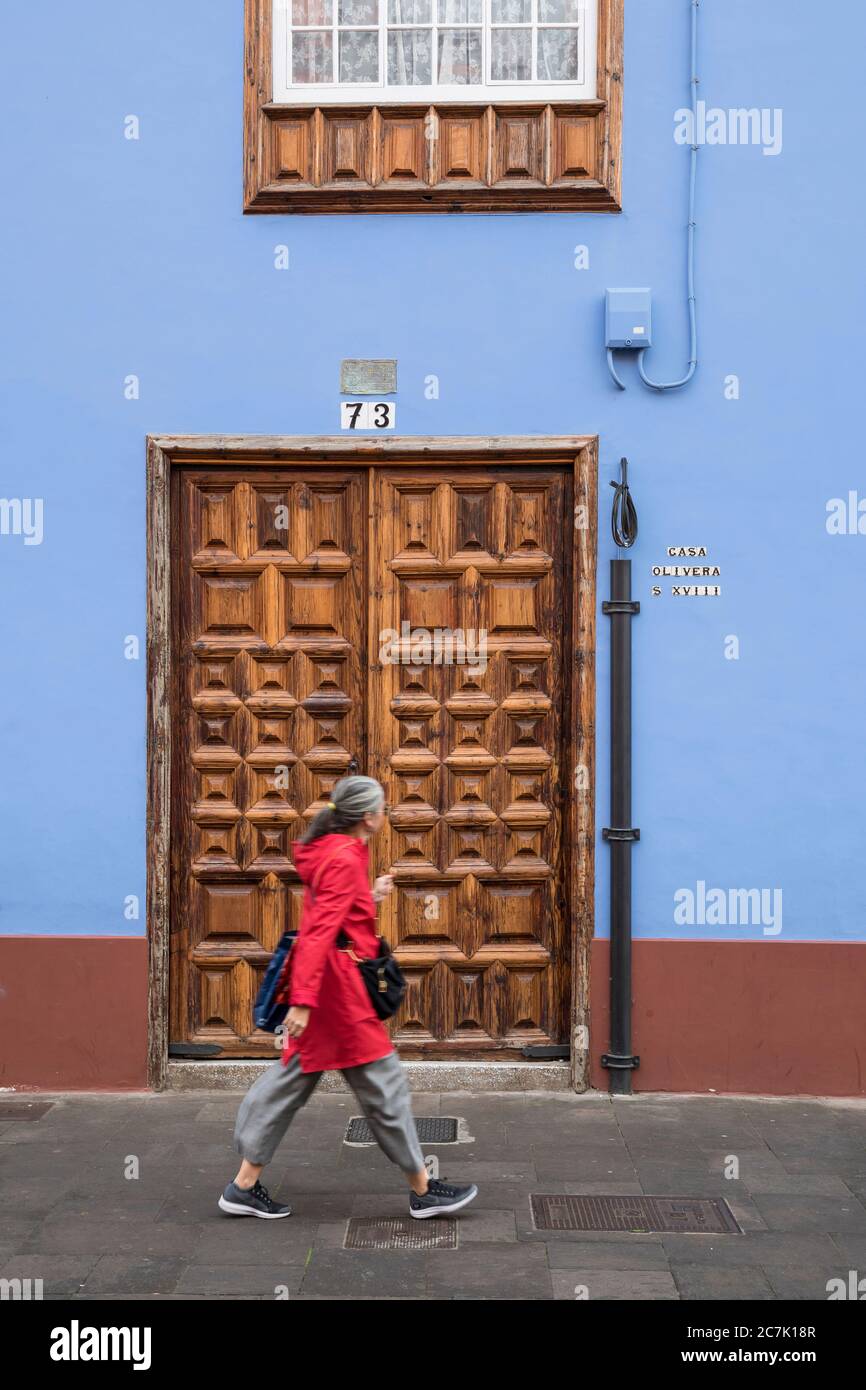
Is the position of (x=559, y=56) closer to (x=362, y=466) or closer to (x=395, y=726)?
(x=362, y=466)

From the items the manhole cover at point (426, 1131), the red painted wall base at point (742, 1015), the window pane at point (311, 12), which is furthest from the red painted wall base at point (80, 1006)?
the window pane at point (311, 12)

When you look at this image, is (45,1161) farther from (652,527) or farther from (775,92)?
(775,92)

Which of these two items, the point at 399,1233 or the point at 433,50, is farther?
the point at 433,50

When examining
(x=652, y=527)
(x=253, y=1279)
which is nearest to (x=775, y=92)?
(x=652, y=527)

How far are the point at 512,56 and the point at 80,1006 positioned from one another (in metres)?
5.35

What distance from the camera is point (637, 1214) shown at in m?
6.00

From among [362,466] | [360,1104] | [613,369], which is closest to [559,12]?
[613,369]

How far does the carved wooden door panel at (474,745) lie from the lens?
7.81 meters

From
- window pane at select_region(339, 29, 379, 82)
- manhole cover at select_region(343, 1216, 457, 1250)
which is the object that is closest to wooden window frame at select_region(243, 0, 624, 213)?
window pane at select_region(339, 29, 379, 82)

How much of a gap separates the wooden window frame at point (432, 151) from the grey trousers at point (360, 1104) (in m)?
4.32

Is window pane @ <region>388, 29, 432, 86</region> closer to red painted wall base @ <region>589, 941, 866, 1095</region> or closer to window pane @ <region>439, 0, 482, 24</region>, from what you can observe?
window pane @ <region>439, 0, 482, 24</region>

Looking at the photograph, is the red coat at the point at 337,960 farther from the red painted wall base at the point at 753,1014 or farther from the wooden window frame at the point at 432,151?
the wooden window frame at the point at 432,151

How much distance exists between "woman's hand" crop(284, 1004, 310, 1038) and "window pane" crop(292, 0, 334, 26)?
5.21m

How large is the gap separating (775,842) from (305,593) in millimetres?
2714
